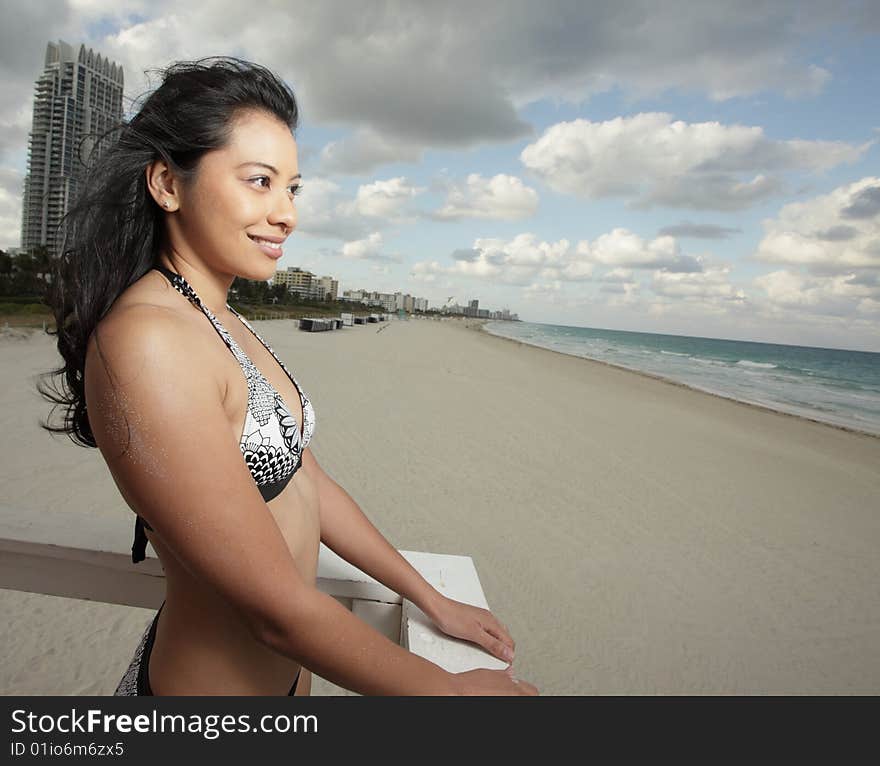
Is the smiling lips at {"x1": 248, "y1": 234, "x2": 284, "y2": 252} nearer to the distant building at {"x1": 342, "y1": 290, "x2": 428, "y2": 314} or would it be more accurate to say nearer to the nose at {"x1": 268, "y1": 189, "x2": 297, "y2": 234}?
the nose at {"x1": 268, "y1": 189, "x2": 297, "y2": 234}

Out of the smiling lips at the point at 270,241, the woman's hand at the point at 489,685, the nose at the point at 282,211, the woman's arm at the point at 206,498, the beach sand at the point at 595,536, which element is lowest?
the beach sand at the point at 595,536

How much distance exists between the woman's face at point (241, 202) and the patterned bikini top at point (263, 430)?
0.09 m

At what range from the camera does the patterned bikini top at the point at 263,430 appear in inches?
39.7

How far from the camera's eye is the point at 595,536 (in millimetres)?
5234

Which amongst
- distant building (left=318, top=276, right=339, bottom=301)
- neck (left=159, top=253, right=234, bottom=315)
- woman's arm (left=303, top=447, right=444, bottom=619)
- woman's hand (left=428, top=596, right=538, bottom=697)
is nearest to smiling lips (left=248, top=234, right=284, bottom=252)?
neck (left=159, top=253, right=234, bottom=315)

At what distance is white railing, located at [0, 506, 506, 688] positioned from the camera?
4.25 feet

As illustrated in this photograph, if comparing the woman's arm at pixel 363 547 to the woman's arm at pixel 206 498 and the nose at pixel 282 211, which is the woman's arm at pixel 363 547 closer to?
the woman's arm at pixel 206 498

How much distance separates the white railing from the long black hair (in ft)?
1.43

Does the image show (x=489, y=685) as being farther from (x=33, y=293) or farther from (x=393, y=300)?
(x=393, y=300)

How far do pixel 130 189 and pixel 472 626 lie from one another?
3.70 feet

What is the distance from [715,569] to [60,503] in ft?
18.9

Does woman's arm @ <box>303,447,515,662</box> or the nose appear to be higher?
the nose

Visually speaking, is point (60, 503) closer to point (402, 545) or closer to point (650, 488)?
point (402, 545)

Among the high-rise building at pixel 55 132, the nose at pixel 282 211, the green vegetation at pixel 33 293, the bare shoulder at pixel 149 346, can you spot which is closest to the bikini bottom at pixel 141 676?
the bare shoulder at pixel 149 346
